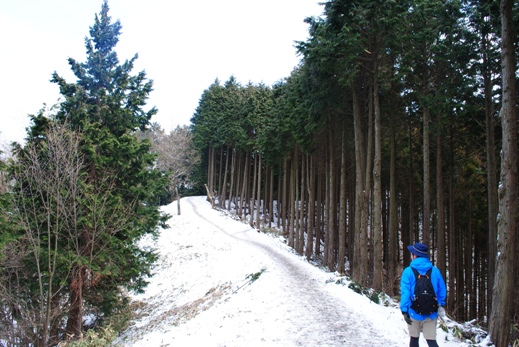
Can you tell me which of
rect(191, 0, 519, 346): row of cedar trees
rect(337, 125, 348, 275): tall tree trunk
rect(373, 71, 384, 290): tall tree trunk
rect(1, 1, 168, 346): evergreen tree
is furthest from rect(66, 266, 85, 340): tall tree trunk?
rect(337, 125, 348, 275): tall tree trunk

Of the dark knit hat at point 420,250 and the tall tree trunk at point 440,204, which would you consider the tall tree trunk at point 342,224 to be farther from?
the dark knit hat at point 420,250

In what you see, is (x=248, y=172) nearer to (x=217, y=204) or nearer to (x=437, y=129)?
(x=217, y=204)

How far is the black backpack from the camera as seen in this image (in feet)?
17.5

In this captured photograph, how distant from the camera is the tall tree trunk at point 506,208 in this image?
23.6 ft

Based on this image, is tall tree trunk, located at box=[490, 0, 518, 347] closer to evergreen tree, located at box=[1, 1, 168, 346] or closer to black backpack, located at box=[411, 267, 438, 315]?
black backpack, located at box=[411, 267, 438, 315]

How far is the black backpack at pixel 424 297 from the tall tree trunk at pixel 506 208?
3.05 m

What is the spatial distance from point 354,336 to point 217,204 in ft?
124

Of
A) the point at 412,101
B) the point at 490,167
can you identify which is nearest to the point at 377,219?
the point at 490,167

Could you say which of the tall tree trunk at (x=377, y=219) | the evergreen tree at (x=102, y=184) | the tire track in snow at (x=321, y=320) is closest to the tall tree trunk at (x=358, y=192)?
the tall tree trunk at (x=377, y=219)

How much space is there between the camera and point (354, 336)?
7.35m

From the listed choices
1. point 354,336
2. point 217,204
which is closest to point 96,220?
point 354,336

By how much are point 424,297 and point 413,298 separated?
16 centimetres

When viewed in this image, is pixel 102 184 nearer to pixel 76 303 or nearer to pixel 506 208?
pixel 76 303

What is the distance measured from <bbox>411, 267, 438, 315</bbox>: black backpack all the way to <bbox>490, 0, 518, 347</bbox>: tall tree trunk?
3.05 m
